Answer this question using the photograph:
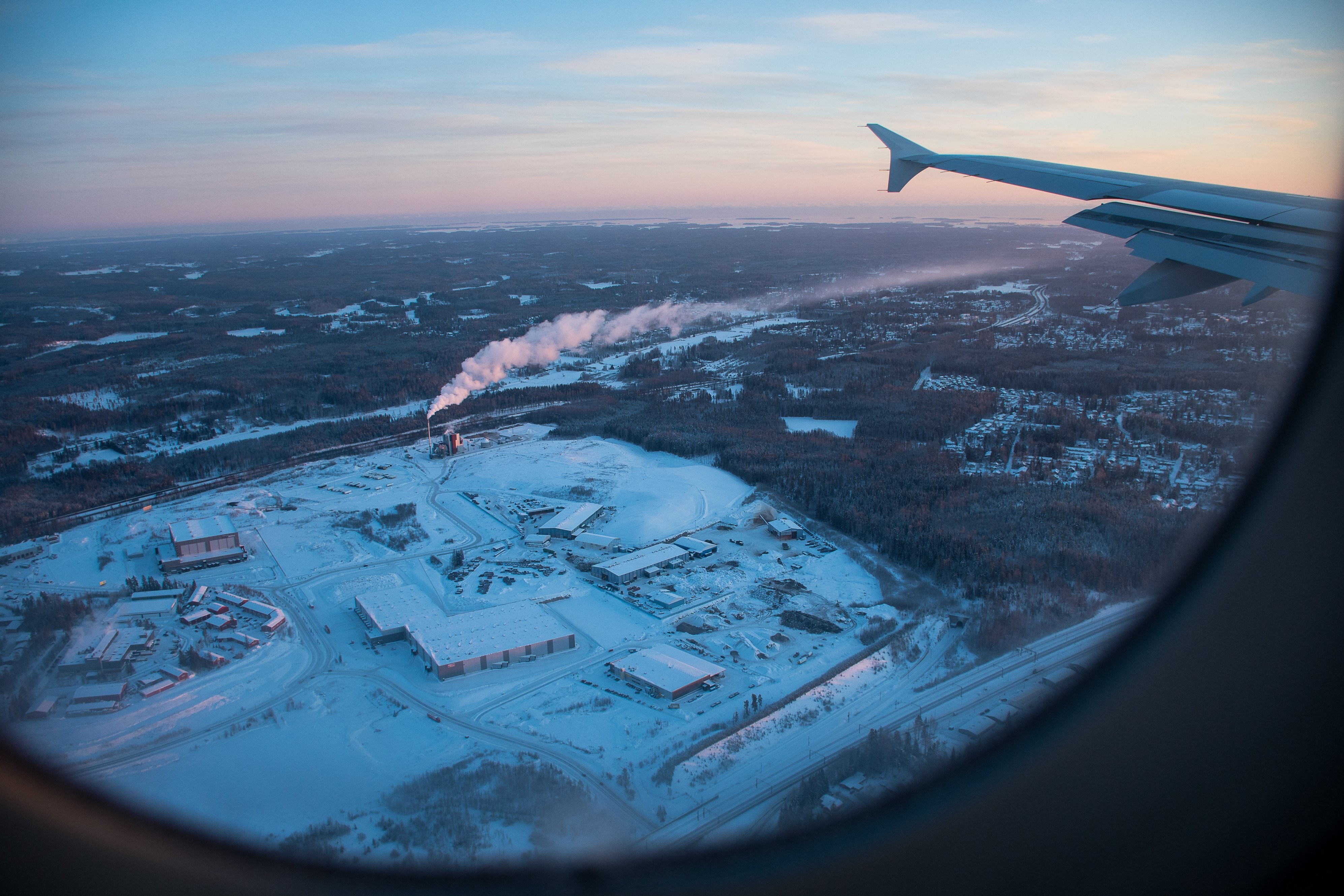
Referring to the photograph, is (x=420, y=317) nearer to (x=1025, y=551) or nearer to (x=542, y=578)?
(x=542, y=578)

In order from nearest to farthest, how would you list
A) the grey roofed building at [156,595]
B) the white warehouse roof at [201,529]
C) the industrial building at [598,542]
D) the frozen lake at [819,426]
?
1. the grey roofed building at [156,595]
2. the white warehouse roof at [201,529]
3. the industrial building at [598,542]
4. the frozen lake at [819,426]

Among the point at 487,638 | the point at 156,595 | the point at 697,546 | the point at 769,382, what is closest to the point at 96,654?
the point at 156,595

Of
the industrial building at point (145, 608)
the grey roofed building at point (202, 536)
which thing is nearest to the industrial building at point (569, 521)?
the grey roofed building at point (202, 536)

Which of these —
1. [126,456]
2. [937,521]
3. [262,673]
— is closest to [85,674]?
[262,673]

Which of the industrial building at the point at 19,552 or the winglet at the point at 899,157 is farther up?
the winglet at the point at 899,157

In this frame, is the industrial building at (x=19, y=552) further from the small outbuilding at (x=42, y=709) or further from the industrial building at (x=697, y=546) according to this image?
the industrial building at (x=697, y=546)
